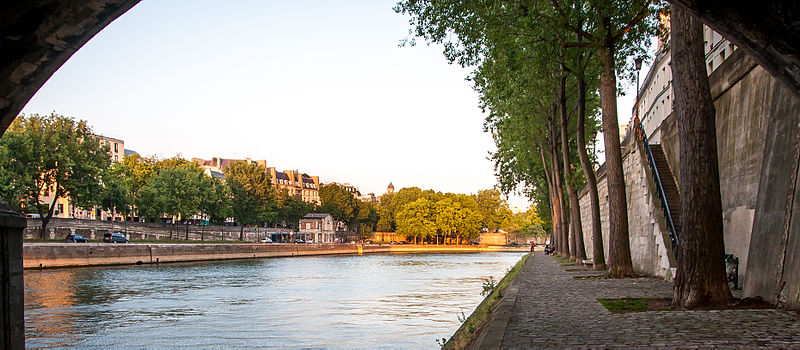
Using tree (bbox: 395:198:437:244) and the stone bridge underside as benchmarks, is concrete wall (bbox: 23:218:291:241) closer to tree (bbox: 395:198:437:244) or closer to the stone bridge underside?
tree (bbox: 395:198:437:244)

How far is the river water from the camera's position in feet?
48.4

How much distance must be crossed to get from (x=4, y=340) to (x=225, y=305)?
Answer: 1838cm

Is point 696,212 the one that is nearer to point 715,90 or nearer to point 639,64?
point 715,90

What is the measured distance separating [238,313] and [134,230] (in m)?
64.4

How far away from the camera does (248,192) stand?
104 meters

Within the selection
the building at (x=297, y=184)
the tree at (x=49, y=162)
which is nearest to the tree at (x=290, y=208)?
the building at (x=297, y=184)

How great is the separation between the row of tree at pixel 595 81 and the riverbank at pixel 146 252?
654 inches

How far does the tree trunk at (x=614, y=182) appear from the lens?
1898 cm

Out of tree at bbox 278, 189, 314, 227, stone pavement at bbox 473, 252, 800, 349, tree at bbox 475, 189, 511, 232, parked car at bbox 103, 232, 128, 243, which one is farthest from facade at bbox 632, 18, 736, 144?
tree at bbox 475, 189, 511, 232

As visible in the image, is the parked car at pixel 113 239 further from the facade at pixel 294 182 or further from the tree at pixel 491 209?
the tree at pixel 491 209

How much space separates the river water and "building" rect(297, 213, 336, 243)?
91.6 meters

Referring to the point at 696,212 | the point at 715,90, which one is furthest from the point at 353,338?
the point at 715,90

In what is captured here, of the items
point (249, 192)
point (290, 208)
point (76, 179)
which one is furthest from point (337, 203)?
point (76, 179)

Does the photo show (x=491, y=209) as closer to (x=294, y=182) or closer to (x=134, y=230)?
(x=294, y=182)
